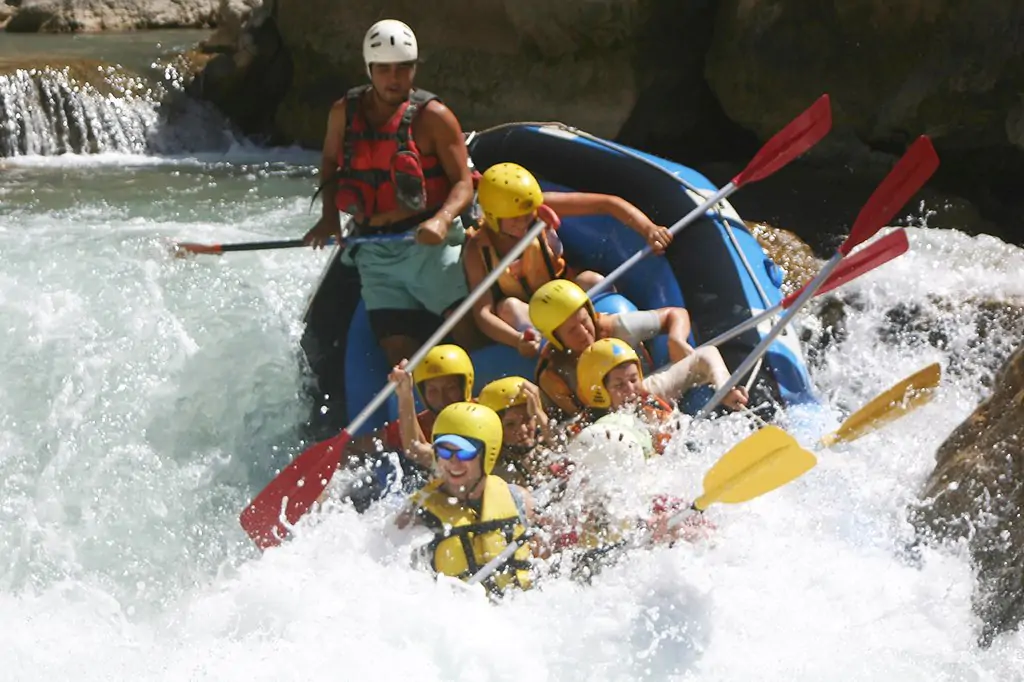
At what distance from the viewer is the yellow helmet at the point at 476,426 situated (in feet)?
11.0

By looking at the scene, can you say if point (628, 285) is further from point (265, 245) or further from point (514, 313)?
point (265, 245)

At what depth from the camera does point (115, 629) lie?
350 cm

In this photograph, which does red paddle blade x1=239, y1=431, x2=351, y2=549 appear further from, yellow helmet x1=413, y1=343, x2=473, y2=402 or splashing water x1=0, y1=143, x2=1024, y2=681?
yellow helmet x1=413, y1=343, x2=473, y2=402

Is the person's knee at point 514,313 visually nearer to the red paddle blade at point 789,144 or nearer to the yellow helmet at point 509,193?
the yellow helmet at point 509,193

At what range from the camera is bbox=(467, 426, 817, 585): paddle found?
3.16m

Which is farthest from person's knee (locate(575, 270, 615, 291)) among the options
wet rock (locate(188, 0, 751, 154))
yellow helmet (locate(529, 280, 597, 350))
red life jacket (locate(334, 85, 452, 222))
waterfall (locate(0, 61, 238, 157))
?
waterfall (locate(0, 61, 238, 157))

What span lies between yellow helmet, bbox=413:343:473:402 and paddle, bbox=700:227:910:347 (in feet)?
2.63

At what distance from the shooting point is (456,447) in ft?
10.8

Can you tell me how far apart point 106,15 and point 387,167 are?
31.9 ft

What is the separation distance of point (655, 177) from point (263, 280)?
188 centimetres

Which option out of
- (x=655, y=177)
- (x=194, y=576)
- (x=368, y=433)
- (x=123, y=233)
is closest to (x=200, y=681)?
(x=194, y=576)

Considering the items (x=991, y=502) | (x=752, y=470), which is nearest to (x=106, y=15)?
(x=752, y=470)

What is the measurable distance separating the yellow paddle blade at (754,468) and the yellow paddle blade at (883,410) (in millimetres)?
604

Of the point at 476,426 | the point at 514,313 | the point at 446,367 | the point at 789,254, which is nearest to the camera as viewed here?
the point at 476,426
